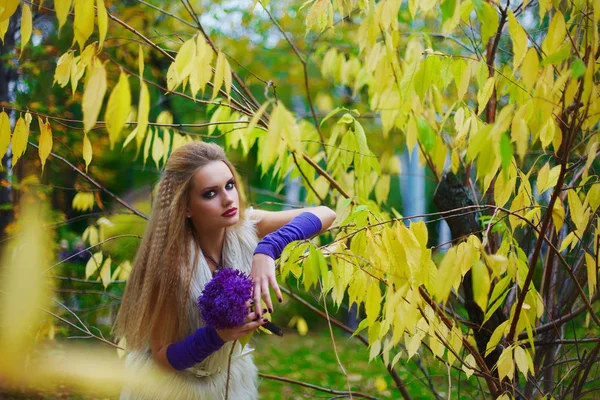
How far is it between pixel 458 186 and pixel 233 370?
38.1 inches

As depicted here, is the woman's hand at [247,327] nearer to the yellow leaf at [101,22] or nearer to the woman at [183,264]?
the woman at [183,264]

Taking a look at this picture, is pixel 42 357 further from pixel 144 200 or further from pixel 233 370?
pixel 144 200

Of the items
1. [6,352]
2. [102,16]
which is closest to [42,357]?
[6,352]

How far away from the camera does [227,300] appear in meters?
1.36

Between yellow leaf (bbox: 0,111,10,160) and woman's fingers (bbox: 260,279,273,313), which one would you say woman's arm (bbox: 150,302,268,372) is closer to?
woman's fingers (bbox: 260,279,273,313)

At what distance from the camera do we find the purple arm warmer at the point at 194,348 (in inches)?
59.1

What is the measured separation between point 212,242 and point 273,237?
41 cm

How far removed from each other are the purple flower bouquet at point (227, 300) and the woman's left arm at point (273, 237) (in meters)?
0.03

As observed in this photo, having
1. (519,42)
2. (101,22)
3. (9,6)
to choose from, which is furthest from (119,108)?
(519,42)

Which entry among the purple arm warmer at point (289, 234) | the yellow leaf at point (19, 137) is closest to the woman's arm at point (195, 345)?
the purple arm warmer at point (289, 234)

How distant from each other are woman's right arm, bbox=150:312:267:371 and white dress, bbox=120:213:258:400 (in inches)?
2.9

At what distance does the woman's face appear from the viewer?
1693 mm

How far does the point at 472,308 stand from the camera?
1.97m

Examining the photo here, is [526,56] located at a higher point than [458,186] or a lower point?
higher
